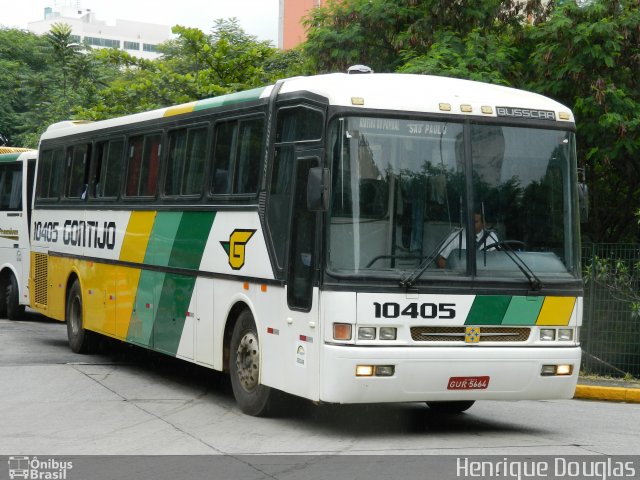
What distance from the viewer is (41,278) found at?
18453mm

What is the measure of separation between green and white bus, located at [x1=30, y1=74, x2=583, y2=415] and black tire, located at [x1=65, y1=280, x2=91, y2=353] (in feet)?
16.9

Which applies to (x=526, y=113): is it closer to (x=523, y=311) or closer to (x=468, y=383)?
(x=523, y=311)

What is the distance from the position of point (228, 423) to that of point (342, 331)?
1865 millimetres

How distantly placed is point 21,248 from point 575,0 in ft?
36.7

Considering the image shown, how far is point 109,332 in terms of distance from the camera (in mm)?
15211

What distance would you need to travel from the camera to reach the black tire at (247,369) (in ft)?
35.6

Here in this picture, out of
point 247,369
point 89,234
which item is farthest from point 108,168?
point 247,369

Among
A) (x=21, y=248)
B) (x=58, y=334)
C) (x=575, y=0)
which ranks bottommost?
(x=58, y=334)

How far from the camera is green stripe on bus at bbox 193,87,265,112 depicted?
37.4 feet

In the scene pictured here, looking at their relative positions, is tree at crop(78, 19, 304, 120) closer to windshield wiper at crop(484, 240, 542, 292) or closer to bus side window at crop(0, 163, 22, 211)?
bus side window at crop(0, 163, 22, 211)

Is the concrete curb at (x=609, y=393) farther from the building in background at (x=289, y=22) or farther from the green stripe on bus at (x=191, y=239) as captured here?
the building in background at (x=289, y=22)

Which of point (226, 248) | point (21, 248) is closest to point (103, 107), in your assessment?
point (21, 248)

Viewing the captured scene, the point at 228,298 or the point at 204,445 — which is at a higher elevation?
the point at 228,298

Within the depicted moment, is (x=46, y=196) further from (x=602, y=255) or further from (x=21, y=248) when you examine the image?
(x=602, y=255)
